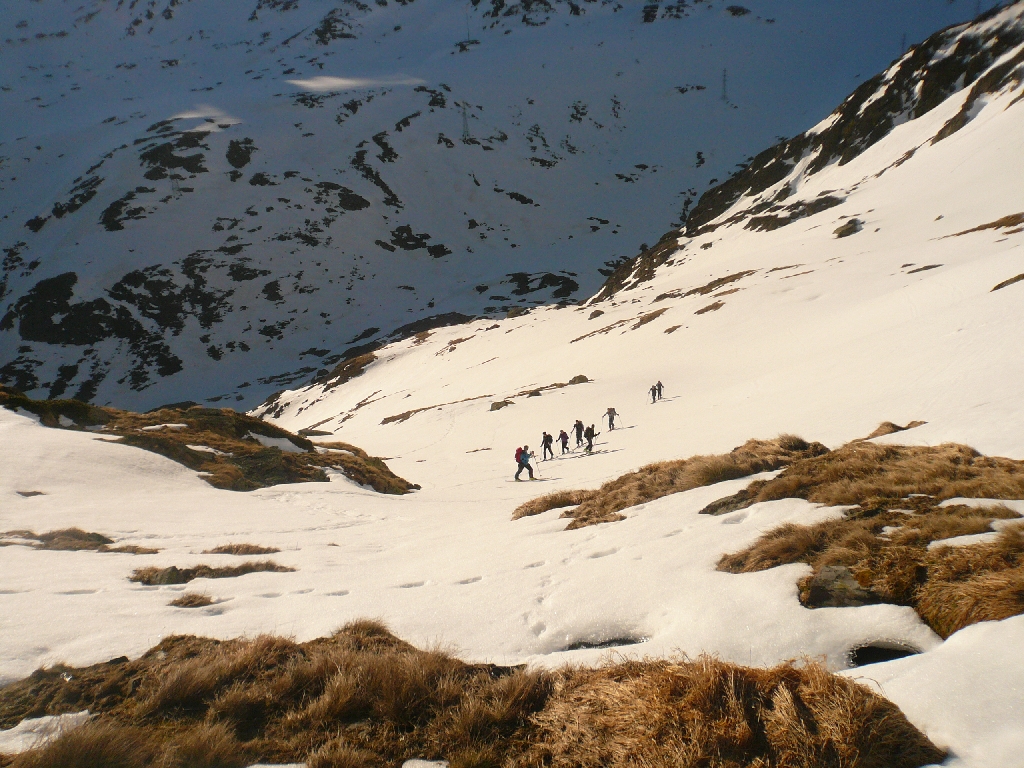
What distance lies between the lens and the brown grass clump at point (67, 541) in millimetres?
7852

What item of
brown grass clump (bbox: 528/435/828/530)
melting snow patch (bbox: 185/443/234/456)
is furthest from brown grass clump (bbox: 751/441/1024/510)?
melting snow patch (bbox: 185/443/234/456)

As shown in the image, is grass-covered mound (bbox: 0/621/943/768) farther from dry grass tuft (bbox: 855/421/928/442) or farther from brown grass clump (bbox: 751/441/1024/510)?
dry grass tuft (bbox: 855/421/928/442)

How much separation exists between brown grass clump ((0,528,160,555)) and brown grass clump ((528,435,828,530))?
246 inches

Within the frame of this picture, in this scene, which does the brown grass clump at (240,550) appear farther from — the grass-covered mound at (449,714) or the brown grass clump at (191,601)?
the grass-covered mound at (449,714)

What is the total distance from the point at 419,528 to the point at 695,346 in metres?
24.9

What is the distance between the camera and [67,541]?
26.4 ft

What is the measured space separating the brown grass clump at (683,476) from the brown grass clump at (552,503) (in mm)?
47

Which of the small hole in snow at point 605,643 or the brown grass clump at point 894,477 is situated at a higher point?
the brown grass clump at point 894,477

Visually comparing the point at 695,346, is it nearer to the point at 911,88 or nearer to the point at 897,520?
the point at 897,520

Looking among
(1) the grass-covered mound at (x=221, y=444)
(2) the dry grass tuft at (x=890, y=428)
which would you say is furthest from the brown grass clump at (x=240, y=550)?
(2) the dry grass tuft at (x=890, y=428)

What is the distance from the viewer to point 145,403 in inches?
3282

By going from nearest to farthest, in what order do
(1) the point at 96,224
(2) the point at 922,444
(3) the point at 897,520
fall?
(3) the point at 897,520 < (2) the point at 922,444 < (1) the point at 96,224

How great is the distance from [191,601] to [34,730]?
242 cm

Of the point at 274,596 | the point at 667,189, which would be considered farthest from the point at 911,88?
the point at 274,596
